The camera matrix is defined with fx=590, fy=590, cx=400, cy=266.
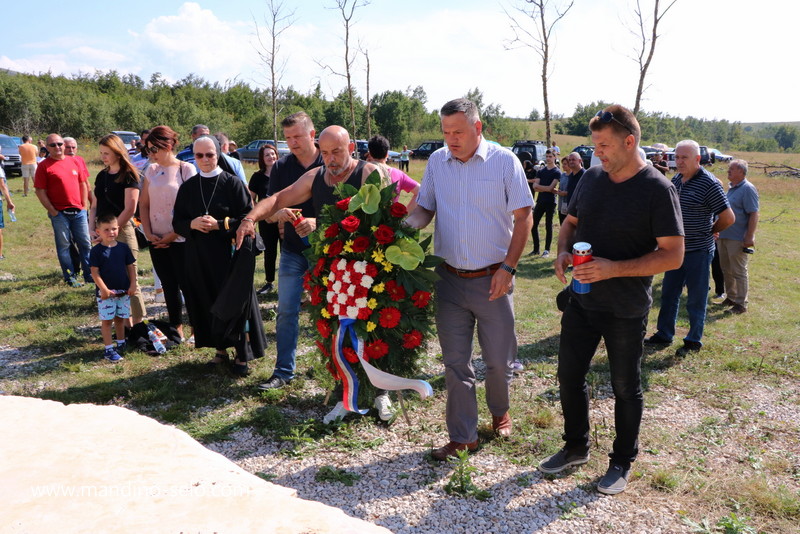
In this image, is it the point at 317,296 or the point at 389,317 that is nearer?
the point at 389,317

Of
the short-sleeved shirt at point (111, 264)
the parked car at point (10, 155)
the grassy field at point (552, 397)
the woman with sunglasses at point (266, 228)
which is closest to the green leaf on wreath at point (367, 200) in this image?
the grassy field at point (552, 397)

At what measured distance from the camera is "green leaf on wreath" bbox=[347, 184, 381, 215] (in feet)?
→ 12.4

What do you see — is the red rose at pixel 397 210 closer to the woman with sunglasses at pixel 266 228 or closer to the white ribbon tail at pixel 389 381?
the white ribbon tail at pixel 389 381

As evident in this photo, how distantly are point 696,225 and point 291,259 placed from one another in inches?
165

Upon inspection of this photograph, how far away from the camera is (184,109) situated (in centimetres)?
4888

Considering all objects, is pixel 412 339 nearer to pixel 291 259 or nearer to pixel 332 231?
pixel 332 231

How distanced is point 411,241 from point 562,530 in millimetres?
1892

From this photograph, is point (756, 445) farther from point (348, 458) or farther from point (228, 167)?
point (228, 167)

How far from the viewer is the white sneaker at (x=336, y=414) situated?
454cm

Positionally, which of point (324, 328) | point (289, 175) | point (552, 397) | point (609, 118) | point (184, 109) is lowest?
point (552, 397)

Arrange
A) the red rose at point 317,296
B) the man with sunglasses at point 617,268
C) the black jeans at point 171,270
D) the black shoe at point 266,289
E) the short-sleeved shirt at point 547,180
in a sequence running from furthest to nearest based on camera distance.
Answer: the short-sleeved shirt at point 547,180 → the black shoe at point 266,289 → the black jeans at point 171,270 → the red rose at point 317,296 → the man with sunglasses at point 617,268

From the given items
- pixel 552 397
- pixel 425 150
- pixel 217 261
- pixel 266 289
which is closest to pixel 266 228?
pixel 266 289

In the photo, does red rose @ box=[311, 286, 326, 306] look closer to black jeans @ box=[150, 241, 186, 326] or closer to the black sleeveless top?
the black sleeveless top

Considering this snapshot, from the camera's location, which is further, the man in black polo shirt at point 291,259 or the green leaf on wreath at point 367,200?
the man in black polo shirt at point 291,259
